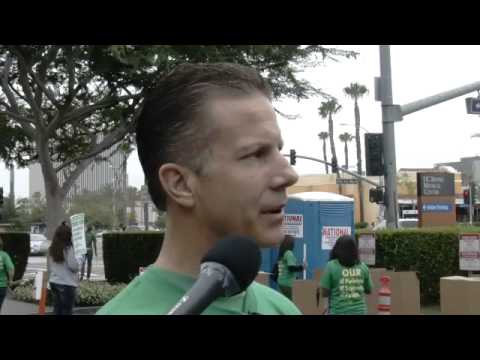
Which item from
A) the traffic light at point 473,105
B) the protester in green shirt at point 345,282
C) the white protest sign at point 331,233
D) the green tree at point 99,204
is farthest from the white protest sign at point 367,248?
the green tree at point 99,204

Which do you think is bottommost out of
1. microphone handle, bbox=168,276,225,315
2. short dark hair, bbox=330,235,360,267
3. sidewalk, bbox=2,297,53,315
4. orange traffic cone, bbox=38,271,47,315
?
sidewalk, bbox=2,297,53,315

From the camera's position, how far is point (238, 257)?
48.9 inches

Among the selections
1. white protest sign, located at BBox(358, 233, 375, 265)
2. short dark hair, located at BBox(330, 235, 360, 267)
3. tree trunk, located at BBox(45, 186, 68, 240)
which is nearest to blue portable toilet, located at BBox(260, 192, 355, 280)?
white protest sign, located at BBox(358, 233, 375, 265)

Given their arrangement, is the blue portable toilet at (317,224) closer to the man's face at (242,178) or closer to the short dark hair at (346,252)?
the short dark hair at (346,252)

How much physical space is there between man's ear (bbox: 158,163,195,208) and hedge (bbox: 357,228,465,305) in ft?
45.6

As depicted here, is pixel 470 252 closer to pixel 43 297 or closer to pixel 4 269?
pixel 43 297

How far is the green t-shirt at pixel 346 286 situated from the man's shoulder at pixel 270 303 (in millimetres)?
5823

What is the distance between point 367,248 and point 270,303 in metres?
12.4

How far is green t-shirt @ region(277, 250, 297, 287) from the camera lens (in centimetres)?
1035

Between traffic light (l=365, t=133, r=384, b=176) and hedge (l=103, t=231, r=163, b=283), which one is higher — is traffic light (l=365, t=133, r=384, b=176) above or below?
above

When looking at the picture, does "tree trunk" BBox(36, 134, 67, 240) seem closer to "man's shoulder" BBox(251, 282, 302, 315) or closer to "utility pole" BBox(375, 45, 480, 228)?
"utility pole" BBox(375, 45, 480, 228)

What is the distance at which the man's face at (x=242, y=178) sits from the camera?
57.4 inches

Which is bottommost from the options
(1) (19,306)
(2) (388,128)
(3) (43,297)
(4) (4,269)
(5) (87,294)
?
(1) (19,306)

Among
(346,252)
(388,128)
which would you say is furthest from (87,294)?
(346,252)
